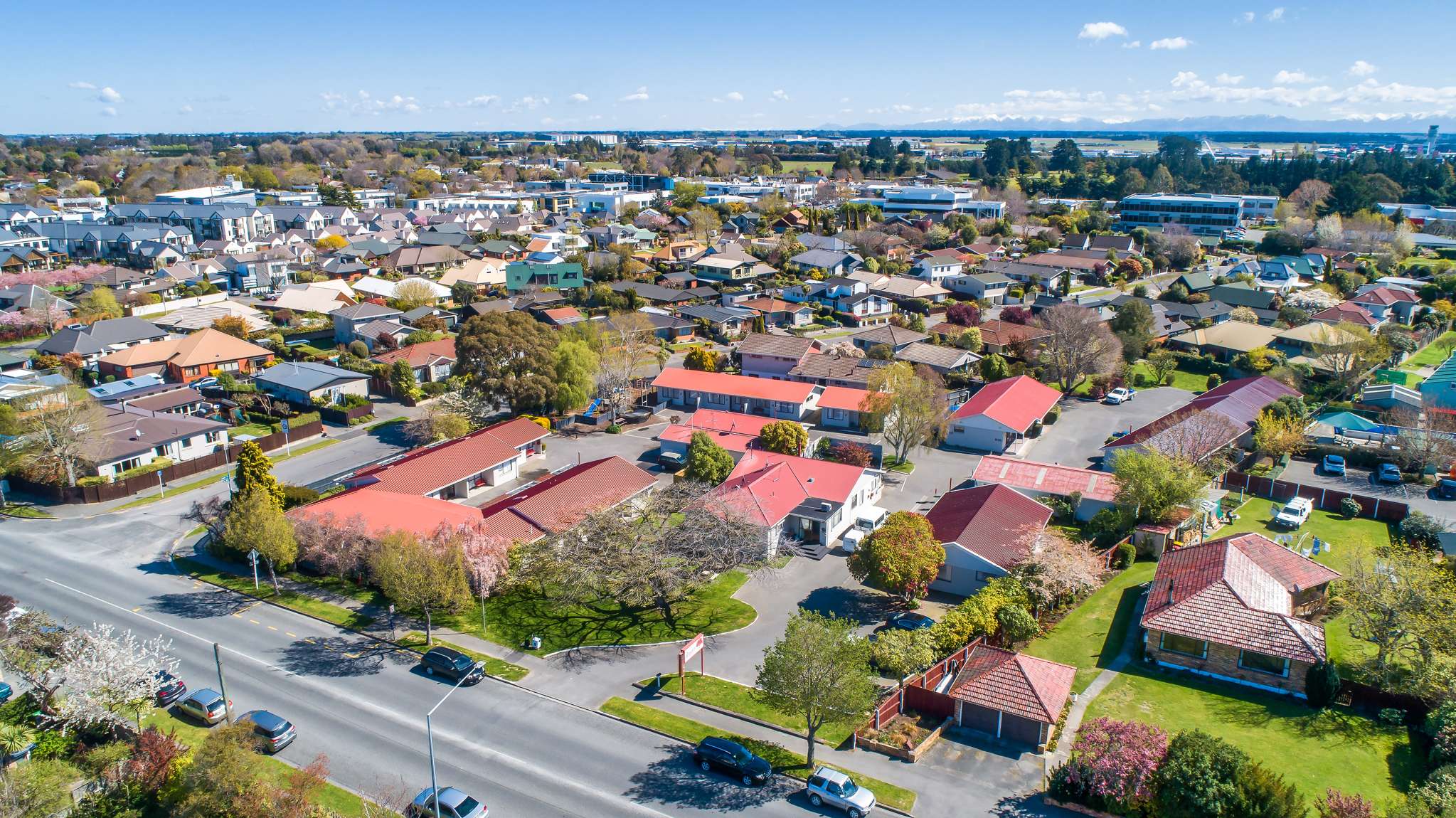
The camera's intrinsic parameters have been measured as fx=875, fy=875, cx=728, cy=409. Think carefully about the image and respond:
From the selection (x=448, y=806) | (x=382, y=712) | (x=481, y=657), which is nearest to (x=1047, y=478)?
(x=481, y=657)

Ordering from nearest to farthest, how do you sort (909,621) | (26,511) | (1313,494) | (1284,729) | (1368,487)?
(1284,729), (909,621), (26,511), (1313,494), (1368,487)

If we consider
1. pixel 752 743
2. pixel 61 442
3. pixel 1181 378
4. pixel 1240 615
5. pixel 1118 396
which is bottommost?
pixel 752 743

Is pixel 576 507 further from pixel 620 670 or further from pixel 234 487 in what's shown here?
pixel 234 487

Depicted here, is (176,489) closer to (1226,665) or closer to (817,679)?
(817,679)

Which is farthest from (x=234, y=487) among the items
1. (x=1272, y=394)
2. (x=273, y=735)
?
(x=1272, y=394)

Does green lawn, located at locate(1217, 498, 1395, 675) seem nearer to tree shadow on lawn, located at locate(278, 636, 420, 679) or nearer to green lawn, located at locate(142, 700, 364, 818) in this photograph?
green lawn, located at locate(142, 700, 364, 818)

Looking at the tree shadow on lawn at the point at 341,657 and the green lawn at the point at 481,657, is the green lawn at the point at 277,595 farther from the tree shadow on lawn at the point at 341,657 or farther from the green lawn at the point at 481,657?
the green lawn at the point at 481,657

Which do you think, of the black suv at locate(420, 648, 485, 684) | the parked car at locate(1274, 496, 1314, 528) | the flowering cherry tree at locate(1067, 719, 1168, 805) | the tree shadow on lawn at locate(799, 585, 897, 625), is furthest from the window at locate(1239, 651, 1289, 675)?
the black suv at locate(420, 648, 485, 684)
